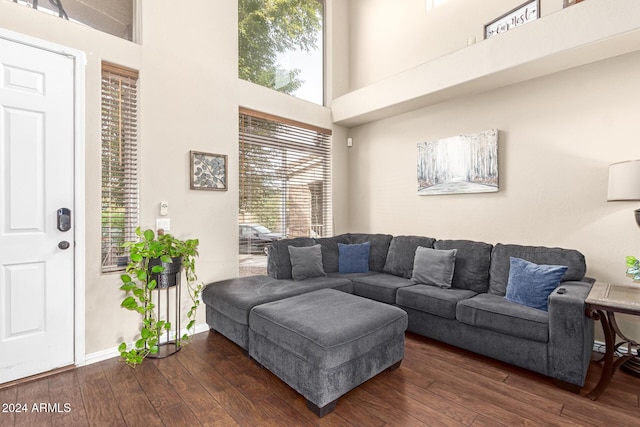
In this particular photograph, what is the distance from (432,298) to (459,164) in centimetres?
165

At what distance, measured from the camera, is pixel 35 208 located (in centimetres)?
221

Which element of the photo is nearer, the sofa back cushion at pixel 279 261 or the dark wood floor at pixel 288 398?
the dark wood floor at pixel 288 398

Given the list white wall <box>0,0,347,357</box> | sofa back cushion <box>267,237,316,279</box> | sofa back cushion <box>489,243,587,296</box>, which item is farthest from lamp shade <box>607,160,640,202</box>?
white wall <box>0,0,347,357</box>

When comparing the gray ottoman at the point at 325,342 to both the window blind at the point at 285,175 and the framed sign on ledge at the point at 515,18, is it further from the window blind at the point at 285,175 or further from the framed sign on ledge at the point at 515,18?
the framed sign on ledge at the point at 515,18

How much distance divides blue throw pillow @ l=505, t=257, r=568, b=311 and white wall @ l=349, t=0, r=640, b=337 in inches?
24.0

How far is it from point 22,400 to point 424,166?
4.16 meters

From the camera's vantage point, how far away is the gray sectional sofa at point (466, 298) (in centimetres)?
210

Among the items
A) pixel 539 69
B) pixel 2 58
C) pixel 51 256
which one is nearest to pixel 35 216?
pixel 51 256

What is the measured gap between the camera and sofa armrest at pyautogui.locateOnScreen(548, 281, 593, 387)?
79.3 inches

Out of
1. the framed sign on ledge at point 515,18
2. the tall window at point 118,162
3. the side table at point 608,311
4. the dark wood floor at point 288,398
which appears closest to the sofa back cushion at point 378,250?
the dark wood floor at point 288,398

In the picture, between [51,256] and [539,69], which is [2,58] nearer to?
[51,256]

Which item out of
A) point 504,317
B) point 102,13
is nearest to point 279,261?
point 504,317

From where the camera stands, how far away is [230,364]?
8.02ft

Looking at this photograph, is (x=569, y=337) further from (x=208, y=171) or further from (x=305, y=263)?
(x=208, y=171)
